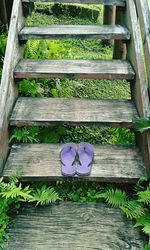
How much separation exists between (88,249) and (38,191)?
0.63 m

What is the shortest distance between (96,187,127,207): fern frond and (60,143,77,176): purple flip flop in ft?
1.03

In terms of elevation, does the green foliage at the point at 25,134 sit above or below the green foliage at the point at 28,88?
below

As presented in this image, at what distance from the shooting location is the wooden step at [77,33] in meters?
3.63

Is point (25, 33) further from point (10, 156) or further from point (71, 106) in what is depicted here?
point (10, 156)

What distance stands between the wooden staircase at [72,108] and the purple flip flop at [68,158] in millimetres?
63

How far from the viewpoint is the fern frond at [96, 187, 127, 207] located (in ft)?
9.48

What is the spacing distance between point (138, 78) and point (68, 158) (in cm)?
102

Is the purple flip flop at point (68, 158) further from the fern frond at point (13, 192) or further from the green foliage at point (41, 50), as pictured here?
the green foliage at point (41, 50)

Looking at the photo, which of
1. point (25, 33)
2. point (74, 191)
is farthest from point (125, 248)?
point (25, 33)

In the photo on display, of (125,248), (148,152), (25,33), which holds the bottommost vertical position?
(125,248)

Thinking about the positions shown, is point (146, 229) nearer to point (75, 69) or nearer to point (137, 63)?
point (137, 63)

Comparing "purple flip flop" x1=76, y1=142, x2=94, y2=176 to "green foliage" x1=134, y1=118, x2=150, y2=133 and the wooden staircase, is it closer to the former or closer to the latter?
the wooden staircase

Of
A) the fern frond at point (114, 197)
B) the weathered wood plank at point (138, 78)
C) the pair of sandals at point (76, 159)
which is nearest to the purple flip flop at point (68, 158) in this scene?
the pair of sandals at point (76, 159)

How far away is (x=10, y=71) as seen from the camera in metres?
3.32
